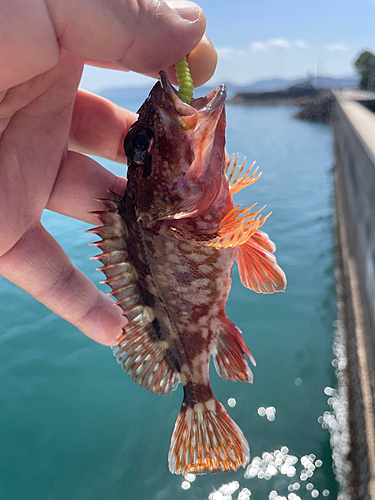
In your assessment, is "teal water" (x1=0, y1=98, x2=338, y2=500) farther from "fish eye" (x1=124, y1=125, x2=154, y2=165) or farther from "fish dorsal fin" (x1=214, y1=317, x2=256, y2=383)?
"fish eye" (x1=124, y1=125, x2=154, y2=165)

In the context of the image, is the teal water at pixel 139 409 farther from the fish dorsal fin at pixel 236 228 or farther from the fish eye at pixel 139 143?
the fish eye at pixel 139 143

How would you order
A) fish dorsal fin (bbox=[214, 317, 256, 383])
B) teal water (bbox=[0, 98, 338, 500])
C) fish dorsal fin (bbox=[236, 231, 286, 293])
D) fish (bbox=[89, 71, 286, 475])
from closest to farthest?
1. fish (bbox=[89, 71, 286, 475])
2. fish dorsal fin (bbox=[236, 231, 286, 293])
3. fish dorsal fin (bbox=[214, 317, 256, 383])
4. teal water (bbox=[0, 98, 338, 500])

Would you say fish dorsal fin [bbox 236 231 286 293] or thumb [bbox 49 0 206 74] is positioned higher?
thumb [bbox 49 0 206 74]

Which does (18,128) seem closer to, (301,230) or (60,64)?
(60,64)

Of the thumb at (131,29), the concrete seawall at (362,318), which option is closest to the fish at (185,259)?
the thumb at (131,29)

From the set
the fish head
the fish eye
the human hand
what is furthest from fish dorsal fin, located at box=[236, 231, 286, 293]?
the human hand

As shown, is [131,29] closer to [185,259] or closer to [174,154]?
[174,154]

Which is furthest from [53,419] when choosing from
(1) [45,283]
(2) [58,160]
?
(2) [58,160]

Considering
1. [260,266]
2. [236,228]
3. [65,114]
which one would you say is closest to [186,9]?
[65,114]
